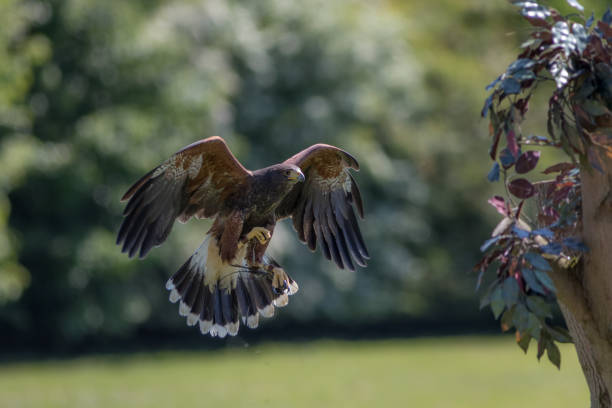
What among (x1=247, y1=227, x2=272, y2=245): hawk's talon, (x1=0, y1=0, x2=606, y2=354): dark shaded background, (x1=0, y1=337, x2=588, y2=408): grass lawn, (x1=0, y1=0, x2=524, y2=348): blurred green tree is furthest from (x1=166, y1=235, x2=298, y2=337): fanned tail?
(x1=0, y1=0, x2=524, y2=348): blurred green tree

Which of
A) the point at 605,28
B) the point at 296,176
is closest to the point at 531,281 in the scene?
the point at 605,28

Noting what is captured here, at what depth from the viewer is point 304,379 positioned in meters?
14.2

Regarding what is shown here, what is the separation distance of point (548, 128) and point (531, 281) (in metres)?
→ 0.50

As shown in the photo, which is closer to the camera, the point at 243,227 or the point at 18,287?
the point at 243,227

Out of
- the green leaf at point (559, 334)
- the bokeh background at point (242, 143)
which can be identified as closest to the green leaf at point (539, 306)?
the green leaf at point (559, 334)

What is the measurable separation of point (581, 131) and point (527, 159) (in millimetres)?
195

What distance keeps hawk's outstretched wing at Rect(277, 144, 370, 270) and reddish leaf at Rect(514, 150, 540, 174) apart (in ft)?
5.56

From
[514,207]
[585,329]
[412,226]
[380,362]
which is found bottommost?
[380,362]

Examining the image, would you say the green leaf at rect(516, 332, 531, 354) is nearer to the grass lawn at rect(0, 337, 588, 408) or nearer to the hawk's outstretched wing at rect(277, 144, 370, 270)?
the hawk's outstretched wing at rect(277, 144, 370, 270)

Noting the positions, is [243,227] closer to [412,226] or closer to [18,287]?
[18,287]

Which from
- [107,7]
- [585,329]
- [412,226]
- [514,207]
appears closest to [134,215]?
[514,207]

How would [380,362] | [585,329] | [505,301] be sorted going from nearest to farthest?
[505,301]
[585,329]
[380,362]

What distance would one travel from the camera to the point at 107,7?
48.1ft

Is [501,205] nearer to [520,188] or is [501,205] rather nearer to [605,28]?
[520,188]
